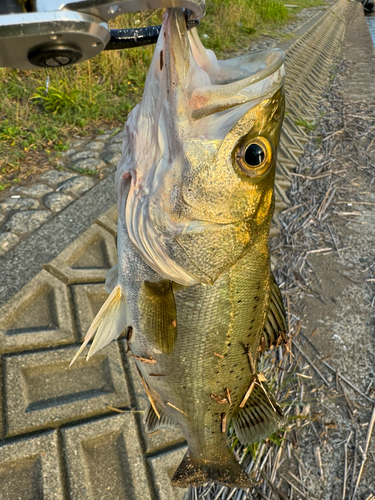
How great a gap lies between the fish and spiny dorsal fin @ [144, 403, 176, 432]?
8cm

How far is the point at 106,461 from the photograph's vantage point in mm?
2078

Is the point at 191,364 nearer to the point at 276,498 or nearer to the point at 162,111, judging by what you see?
the point at 162,111

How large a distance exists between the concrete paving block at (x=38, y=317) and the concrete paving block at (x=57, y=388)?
0.08 metres

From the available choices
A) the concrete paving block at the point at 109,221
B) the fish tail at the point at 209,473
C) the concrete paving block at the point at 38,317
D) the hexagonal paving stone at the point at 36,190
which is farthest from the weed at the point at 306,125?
the fish tail at the point at 209,473

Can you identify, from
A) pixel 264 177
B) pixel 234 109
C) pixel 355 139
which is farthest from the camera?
pixel 355 139

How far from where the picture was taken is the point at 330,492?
228cm

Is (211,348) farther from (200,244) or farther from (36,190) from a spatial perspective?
(36,190)

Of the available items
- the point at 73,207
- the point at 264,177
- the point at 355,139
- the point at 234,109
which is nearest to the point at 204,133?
the point at 234,109

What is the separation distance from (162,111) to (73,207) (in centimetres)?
226

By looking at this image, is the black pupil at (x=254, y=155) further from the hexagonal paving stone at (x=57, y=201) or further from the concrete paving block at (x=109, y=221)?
the hexagonal paving stone at (x=57, y=201)

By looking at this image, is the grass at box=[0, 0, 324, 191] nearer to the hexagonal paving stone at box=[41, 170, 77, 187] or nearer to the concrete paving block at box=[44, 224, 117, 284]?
the hexagonal paving stone at box=[41, 170, 77, 187]

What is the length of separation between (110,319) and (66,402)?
0.83m

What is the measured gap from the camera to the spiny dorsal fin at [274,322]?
1.82 meters

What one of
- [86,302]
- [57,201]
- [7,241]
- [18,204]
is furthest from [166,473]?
[18,204]
